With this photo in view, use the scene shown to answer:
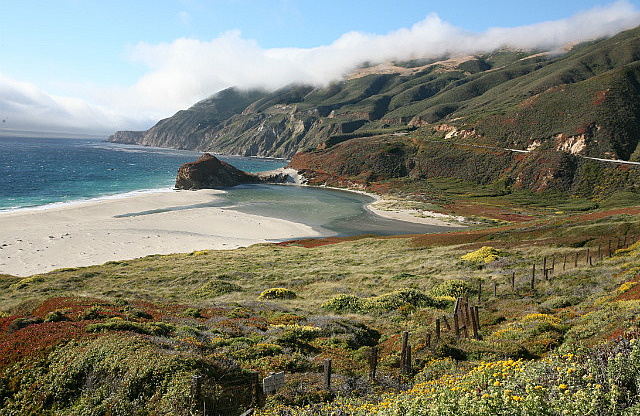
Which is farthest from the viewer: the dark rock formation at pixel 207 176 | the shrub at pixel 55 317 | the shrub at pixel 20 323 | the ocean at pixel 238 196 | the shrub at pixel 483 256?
the dark rock formation at pixel 207 176

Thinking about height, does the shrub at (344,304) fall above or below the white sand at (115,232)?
above

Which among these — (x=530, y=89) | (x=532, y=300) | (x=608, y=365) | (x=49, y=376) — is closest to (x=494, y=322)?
(x=532, y=300)

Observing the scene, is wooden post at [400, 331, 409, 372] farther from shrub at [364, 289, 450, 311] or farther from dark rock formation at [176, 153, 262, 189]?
dark rock formation at [176, 153, 262, 189]

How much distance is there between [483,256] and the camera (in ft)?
103

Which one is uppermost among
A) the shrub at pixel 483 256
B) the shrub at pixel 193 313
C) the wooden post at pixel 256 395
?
the wooden post at pixel 256 395

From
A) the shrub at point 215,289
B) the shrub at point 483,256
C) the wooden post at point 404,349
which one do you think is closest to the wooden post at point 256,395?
the wooden post at point 404,349

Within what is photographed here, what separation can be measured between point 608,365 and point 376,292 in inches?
756

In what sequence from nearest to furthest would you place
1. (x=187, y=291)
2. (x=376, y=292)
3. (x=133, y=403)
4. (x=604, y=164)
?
(x=133, y=403)
(x=376, y=292)
(x=187, y=291)
(x=604, y=164)

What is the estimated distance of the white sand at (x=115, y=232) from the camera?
43.2 metres

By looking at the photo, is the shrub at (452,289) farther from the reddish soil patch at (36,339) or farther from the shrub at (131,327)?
the reddish soil patch at (36,339)

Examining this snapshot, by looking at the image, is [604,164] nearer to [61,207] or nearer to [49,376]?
[49,376]

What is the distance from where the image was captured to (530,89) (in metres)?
152

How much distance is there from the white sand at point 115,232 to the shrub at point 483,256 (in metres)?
34.1

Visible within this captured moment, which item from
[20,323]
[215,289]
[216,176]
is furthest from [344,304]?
[216,176]
